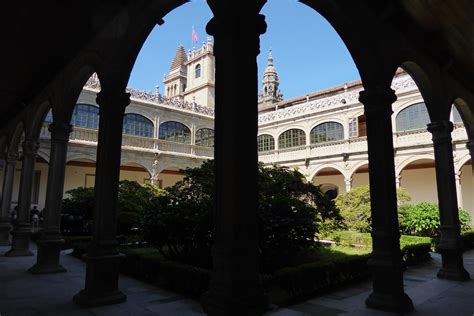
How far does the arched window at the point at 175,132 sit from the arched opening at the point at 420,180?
14.8m

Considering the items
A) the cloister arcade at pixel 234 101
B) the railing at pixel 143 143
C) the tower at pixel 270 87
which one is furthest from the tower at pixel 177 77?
the cloister arcade at pixel 234 101

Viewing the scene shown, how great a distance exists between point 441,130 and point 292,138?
18.1m

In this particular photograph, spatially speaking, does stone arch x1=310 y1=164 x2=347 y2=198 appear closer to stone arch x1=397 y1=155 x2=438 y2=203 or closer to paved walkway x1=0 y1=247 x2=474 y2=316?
stone arch x1=397 y1=155 x2=438 y2=203

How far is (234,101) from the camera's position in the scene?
2.98m

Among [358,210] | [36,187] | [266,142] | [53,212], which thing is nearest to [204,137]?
[266,142]

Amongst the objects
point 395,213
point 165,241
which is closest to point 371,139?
point 395,213

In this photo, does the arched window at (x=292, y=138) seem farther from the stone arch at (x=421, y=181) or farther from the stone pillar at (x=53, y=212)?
the stone pillar at (x=53, y=212)

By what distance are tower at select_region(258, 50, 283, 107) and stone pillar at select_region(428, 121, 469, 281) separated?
122 ft

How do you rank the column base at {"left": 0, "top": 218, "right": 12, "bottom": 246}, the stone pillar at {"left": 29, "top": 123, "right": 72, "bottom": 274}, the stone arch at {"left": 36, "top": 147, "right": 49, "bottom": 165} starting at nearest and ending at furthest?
1. the stone pillar at {"left": 29, "top": 123, "right": 72, "bottom": 274}
2. the column base at {"left": 0, "top": 218, "right": 12, "bottom": 246}
3. the stone arch at {"left": 36, "top": 147, "right": 49, "bottom": 165}

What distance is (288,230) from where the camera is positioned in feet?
21.9

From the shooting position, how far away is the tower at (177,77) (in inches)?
1854

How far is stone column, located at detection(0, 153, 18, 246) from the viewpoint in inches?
455

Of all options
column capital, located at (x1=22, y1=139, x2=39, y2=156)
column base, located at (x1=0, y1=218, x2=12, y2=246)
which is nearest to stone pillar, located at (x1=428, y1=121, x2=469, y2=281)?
column capital, located at (x1=22, y1=139, x2=39, y2=156)

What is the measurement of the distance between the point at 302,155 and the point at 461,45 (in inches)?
685
